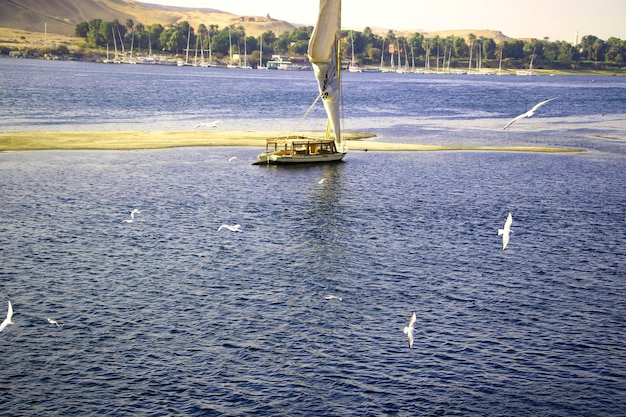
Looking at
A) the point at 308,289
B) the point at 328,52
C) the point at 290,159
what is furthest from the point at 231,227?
the point at 328,52

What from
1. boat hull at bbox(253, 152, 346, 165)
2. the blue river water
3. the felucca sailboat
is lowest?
the blue river water

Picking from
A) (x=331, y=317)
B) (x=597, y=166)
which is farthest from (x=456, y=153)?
(x=331, y=317)

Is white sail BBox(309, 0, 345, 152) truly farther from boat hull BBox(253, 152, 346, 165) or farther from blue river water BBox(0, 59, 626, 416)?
blue river water BBox(0, 59, 626, 416)

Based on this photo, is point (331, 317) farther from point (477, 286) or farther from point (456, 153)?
point (456, 153)

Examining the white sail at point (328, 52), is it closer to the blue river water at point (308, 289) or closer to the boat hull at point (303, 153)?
the boat hull at point (303, 153)

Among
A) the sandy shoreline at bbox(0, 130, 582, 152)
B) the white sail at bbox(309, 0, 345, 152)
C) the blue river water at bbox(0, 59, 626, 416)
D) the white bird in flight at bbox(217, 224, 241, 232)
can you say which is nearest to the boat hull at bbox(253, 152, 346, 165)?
the blue river water at bbox(0, 59, 626, 416)

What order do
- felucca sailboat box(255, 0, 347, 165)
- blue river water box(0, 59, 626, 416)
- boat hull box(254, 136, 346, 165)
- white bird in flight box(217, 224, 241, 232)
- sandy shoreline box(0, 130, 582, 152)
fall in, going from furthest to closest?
sandy shoreline box(0, 130, 582, 152)
felucca sailboat box(255, 0, 347, 165)
boat hull box(254, 136, 346, 165)
white bird in flight box(217, 224, 241, 232)
blue river water box(0, 59, 626, 416)
